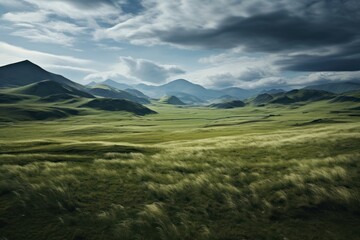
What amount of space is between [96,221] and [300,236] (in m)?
10.1

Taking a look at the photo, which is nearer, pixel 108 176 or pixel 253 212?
pixel 253 212

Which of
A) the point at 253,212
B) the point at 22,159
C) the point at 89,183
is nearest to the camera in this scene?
the point at 253,212

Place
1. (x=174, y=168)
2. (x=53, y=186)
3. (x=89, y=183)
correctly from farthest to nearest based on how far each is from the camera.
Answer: (x=174, y=168)
(x=89, y=183)
(x=53, y=186)

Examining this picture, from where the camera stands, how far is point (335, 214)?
1541 cm

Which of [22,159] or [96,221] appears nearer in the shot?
[96,221]

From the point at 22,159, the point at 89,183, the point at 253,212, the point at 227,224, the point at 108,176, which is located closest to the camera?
the point at 227,224

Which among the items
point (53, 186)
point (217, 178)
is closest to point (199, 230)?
point (217, 178)

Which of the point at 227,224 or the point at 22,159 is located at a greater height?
the point at 22,159

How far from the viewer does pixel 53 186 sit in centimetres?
1892

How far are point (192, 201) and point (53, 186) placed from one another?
911cm

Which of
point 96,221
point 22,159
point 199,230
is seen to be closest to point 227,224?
point 199,230

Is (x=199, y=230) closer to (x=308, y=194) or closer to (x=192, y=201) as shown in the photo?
(x=192, y=201)

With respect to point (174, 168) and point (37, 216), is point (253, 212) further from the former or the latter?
point (37, 216)

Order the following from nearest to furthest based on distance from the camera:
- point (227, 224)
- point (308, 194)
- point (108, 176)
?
1. point (227, 224)
2. point (308, 194)
3. point (108, 176)
